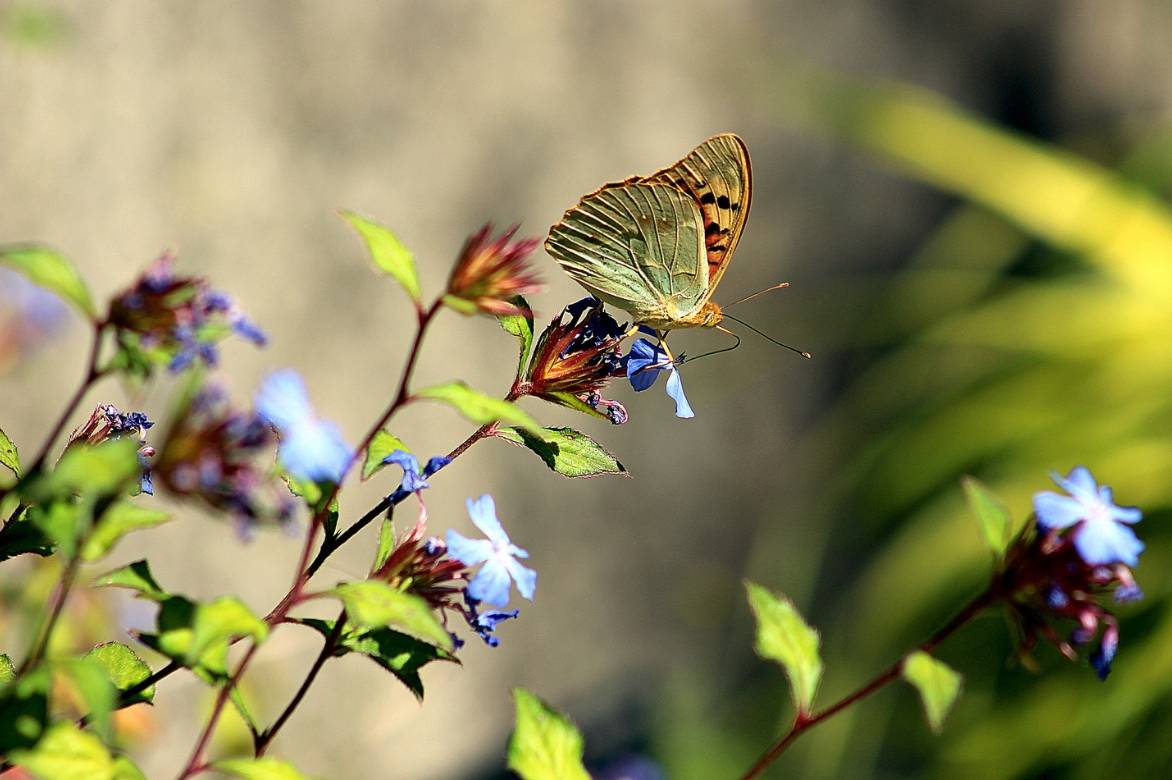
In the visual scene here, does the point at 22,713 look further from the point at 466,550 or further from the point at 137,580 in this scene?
the point at 466,550

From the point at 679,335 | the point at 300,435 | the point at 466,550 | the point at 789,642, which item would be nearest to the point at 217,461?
the point at 300,435

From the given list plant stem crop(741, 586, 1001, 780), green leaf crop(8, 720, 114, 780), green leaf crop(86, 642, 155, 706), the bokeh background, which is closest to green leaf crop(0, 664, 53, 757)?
green leaf crop(8, 720, 114, 780)

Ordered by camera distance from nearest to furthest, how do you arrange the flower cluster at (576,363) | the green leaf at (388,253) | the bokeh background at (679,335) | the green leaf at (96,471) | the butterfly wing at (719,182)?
the green leaf at (96,471), the green leaf at (388,253), the flower cluster at (576,363), the butterfly wing at (719,182), the bokeh background at (679,335)

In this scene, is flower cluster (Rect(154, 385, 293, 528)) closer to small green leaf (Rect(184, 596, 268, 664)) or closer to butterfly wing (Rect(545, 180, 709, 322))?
small green leaf (Rect(184, 596, 268, 664))

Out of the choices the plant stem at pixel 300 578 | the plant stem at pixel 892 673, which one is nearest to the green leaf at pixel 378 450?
the plant stem at pixel 300 578

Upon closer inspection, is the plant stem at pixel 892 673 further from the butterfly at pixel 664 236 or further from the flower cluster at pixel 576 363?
the butterfly at pixel 664 236

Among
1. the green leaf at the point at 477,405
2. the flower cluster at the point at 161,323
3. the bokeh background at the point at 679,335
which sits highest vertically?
the flower cluster at the point at 161,323

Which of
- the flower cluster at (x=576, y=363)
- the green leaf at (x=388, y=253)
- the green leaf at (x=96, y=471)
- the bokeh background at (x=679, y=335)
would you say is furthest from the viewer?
the bokeh background at (x=679, y=335)
